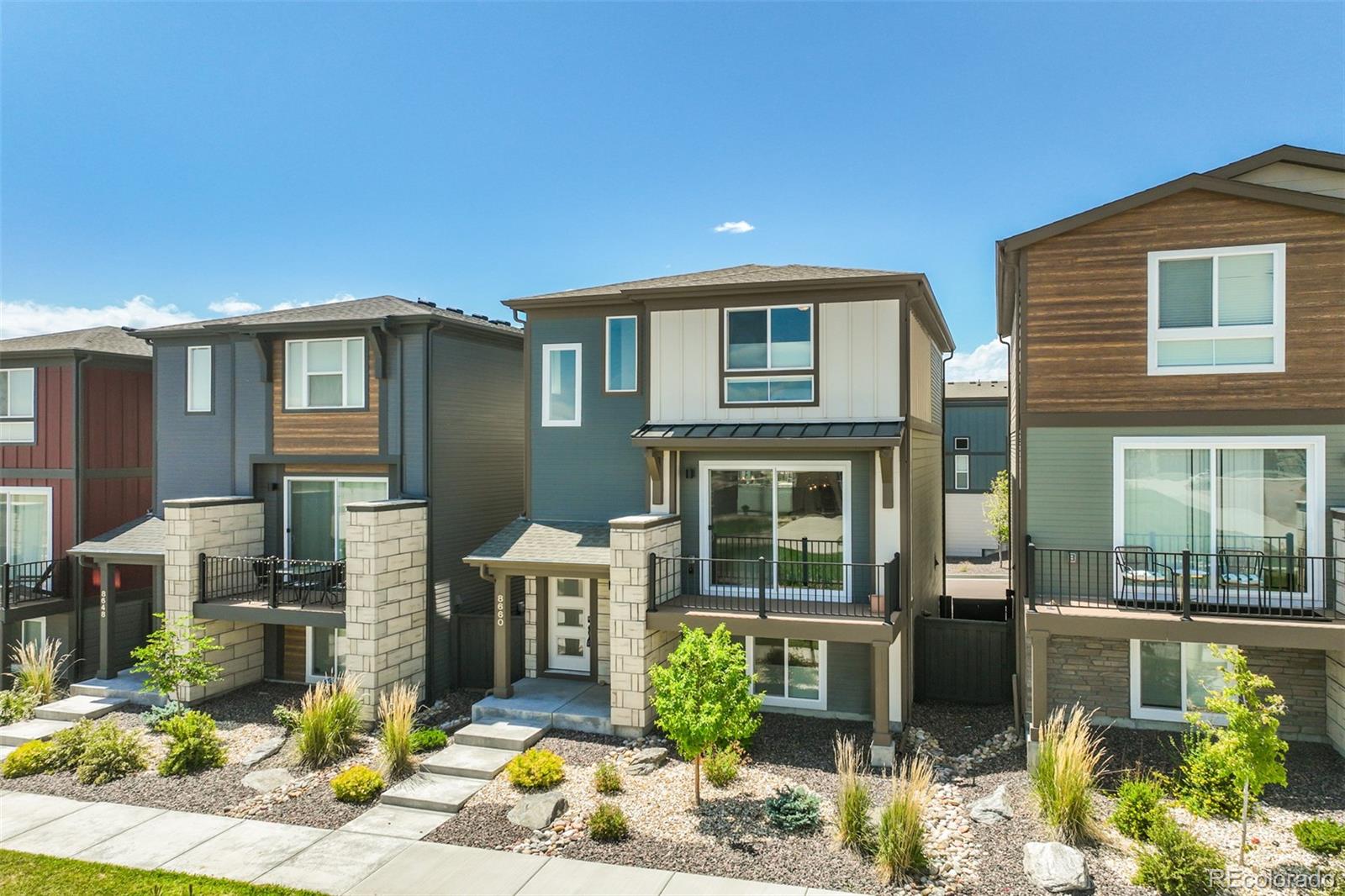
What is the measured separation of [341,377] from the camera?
13859 millimetres

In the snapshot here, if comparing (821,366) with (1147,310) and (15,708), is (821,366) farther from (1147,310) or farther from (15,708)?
(15,708)

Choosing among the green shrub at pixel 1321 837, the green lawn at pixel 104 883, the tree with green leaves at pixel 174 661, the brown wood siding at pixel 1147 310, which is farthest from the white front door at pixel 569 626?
the green shrub at pixel 1321 837

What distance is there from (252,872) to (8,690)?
37.1 ft

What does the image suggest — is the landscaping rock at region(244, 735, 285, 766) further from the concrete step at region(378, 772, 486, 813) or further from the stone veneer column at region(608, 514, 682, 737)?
the stone veneer column at region(608, 514, 682, 737)

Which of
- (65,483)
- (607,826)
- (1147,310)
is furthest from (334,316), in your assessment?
(1147,310)

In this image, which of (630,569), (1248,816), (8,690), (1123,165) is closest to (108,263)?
(8,690)

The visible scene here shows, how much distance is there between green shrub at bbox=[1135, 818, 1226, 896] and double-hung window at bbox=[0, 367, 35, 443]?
20.8 m

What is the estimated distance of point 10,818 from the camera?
29.3ft

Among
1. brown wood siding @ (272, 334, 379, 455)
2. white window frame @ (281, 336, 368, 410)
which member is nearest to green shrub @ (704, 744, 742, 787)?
brown wood siding @ (272, 334, 379, 455)

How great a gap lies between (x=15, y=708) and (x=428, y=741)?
8.25 meters

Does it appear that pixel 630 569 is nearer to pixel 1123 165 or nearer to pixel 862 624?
pixel 862 624

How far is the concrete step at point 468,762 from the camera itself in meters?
9.74

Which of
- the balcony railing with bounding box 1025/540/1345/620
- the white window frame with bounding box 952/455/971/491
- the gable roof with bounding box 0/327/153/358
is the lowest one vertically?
the balcony railing with bounding box 1025/540/1345/620

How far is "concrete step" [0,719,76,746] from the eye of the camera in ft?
38.3
